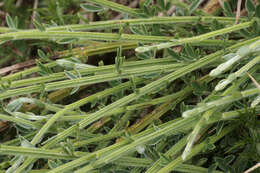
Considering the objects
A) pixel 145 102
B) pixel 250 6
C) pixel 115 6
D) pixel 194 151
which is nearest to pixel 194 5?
pixel 250 6

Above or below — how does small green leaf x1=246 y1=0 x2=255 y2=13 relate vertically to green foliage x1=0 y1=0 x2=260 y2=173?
above

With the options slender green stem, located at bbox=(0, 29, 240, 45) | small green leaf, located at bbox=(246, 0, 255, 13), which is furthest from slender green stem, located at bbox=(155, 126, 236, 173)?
small green leaf, located at bbox=(246, 0, 255, 13)

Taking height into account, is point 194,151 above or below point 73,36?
below

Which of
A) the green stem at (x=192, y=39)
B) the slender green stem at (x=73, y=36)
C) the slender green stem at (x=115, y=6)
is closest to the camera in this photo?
the green stem at (x=192, y=39)

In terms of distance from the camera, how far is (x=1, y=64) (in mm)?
1951

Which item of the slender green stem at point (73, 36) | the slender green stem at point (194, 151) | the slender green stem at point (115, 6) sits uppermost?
the slender green stem at point (115, 6)

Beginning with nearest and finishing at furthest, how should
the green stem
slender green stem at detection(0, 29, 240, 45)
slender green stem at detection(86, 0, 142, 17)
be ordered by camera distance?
the green stem
slender green stem at detection(0, 29, 240, 45)
slender green stem at detection(86, 0, 142, 17)

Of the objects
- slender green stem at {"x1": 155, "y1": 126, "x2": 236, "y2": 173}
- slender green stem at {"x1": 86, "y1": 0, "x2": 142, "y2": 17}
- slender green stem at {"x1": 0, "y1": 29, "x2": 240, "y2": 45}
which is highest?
slender green stem at {"x1": 86, "y1": 0, "x2": 142, "y2": 17}

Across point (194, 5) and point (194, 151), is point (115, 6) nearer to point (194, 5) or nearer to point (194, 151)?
point (194, 5)

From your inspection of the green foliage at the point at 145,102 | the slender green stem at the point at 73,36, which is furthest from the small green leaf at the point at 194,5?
the slender green stem at the point at 73,36

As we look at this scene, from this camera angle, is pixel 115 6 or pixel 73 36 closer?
pixel 73 36

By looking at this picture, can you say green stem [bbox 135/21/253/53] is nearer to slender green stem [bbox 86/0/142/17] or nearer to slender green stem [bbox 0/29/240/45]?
slender green stem [bbox 0/29/240/45]

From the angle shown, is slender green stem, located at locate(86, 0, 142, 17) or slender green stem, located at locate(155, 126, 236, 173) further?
slender green stem, located at locate(86, 0, 142, 17)

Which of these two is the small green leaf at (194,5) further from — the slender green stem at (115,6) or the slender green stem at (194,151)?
the slender green stem at (194,151)
